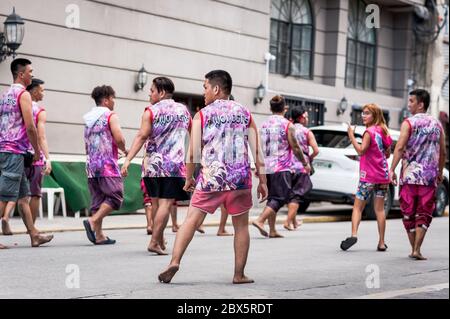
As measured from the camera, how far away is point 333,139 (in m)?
17.7

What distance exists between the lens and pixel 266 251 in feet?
→ 37.6

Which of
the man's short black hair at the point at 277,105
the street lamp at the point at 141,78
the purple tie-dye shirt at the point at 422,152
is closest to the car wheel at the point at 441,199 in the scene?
→ the street lamp at the point at 141,78

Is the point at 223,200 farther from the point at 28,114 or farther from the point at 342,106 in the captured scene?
the point at 342,106

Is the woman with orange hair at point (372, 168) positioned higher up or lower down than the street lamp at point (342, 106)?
lower down

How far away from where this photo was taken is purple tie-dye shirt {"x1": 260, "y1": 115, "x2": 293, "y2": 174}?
43.0ft

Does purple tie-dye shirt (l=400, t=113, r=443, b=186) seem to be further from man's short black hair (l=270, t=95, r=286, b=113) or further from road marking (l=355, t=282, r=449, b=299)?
man's short black hair (l=270, t=95, r=286, b=113)

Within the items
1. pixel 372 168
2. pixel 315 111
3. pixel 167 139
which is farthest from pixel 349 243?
pixel 315 111

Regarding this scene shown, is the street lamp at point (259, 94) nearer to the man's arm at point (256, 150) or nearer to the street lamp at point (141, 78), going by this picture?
the street lamp at point (141, 78)

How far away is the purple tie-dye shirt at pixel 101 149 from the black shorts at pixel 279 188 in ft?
8.37

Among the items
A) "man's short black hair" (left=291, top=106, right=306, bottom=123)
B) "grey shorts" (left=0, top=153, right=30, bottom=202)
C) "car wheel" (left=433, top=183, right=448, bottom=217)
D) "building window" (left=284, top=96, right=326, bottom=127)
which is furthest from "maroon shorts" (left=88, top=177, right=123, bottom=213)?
"building window" (left=284, top=96, right=326, bottom=127)

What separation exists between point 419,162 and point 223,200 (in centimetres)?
338

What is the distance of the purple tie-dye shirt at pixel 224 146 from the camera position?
7934 mm

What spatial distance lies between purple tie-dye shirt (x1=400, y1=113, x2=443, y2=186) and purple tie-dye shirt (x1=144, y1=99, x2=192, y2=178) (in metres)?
2.44

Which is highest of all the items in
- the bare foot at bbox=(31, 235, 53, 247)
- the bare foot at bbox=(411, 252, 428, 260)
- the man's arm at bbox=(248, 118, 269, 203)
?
the man's arm at bbox=(248, 118, 269, 203)
